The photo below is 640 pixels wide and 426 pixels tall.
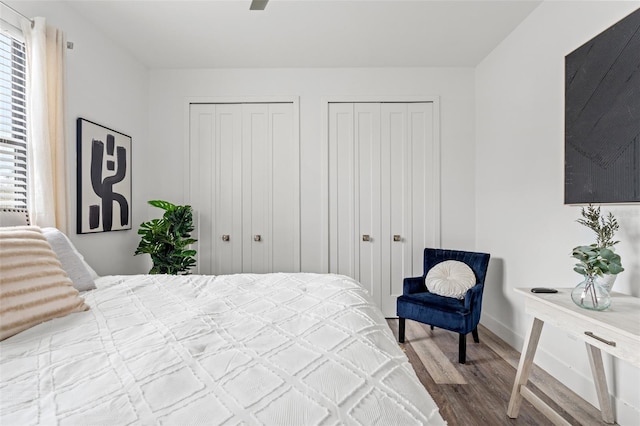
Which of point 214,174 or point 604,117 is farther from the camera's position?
point 214,174

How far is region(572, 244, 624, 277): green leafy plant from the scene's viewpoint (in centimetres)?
151

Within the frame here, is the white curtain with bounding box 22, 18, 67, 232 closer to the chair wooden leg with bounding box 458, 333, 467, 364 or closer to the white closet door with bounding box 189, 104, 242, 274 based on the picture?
the white closet door with bounding box 189, 104, 242, 274

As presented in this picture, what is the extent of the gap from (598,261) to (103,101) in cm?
366

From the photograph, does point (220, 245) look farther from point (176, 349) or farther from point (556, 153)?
point (556, 153)

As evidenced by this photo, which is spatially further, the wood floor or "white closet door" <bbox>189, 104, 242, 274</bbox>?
"white closet door" <bbox>189, 104, 242, 274</bbox>

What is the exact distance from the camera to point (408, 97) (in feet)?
11.5

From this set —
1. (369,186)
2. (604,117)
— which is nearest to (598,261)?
(604,117)

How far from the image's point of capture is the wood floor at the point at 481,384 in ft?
6.10

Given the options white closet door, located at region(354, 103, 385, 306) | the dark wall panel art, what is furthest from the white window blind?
the dark wall panel art

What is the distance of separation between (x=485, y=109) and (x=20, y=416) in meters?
3.82

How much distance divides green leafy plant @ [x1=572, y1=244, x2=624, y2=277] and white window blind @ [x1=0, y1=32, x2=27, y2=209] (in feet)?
10.5

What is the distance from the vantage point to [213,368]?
0.87 meters

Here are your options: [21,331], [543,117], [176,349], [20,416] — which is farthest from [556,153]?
[21,331]

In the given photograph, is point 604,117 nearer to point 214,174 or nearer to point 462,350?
point 462,350
